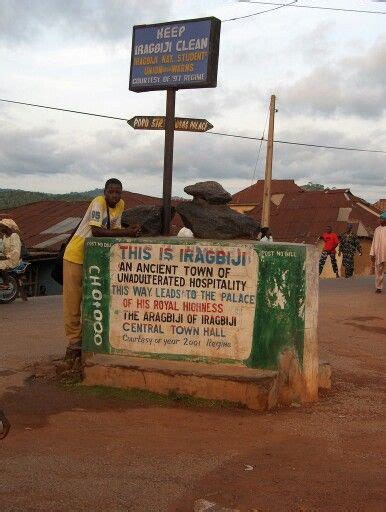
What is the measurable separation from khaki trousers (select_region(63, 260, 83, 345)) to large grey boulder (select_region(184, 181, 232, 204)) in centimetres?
129

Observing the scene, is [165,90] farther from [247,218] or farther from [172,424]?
[172,424]

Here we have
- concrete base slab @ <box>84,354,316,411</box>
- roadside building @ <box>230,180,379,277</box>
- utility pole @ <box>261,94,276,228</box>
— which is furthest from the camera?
roadside building @ <box>230,180,379,277</box>

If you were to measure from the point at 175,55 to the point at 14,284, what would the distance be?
7078 mm

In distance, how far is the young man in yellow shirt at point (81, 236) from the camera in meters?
5.73

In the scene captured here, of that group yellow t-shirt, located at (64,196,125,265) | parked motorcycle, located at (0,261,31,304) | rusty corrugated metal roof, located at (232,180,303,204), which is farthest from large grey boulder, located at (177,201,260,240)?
rusty corrugated metal roof, located at (232,180,303,204)

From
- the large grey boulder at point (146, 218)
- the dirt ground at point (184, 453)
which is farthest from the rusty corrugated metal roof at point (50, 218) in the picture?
the dirt ground at point (184, 453)

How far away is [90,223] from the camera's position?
575 centimetres

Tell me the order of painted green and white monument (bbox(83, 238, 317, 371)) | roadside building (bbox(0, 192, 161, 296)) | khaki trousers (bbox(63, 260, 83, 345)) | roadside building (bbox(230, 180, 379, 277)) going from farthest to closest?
roadside building (bbox(230, 180, 379, 277)) < roadside building (bbox(0, 192, 161, 296)) < khaki trousers (bbox(63, 260, 83, 345)) < painted green and white monument (bbox(83, 238, 317, 371))

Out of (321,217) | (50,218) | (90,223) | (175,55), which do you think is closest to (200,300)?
(90,223)

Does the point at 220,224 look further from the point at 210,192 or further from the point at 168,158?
the point at 168,158

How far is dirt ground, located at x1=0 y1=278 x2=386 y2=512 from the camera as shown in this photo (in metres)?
3.44

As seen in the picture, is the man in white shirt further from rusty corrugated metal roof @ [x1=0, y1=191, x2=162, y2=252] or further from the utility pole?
rusty corrugated metal roof @ [x1=0, y1=191, x2=162, y2=252]

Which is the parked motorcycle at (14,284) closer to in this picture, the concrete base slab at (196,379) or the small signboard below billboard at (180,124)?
the small signboard below billboard at (180,124)

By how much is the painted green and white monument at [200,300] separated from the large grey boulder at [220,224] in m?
0.30
